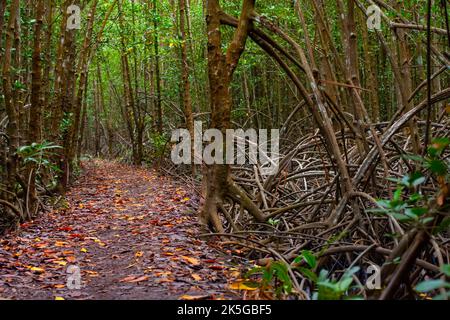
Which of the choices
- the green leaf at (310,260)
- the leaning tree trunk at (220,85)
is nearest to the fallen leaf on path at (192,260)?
the leaning tree trunk at (220,85)

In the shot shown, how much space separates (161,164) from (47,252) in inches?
266

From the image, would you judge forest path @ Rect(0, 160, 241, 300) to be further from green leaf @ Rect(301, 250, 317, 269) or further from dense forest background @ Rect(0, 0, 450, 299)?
green leaf @ Rect(301, 250, 317, 269)

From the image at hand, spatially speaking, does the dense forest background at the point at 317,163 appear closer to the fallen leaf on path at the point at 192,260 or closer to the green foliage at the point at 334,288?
the green foliage at the point at 334,288

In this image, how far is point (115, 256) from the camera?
3.59 m

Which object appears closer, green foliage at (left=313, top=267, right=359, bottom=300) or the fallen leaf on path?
green foliage at (left=313, top=267, right=359, bottom=300)

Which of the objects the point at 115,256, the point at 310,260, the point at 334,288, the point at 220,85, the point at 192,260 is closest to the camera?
the point at 334,288

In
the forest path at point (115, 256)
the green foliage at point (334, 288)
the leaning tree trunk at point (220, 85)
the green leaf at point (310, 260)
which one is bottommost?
the forest path at point (115, 256)

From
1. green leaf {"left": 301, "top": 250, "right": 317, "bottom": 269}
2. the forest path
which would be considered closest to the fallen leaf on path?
the forest path

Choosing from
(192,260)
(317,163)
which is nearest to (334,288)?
(192,260)

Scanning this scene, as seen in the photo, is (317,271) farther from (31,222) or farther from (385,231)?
(31,222)

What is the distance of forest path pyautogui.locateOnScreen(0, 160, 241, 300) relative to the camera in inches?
110

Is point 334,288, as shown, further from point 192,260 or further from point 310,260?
point 192,260

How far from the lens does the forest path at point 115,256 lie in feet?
9.17
